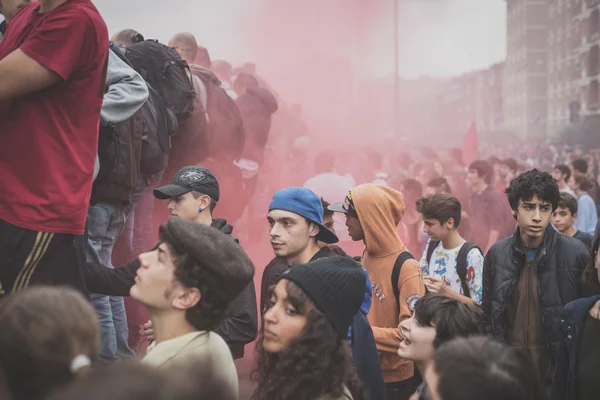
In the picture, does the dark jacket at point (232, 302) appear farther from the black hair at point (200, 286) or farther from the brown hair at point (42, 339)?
the brown hair at point (42, 339)

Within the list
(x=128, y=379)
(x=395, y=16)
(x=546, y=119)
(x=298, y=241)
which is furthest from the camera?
(x=546, y=119)

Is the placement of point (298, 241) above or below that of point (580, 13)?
below

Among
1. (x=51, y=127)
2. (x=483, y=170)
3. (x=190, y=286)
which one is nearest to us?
(x=190, y=286)

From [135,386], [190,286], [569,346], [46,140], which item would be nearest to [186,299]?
[190,286]

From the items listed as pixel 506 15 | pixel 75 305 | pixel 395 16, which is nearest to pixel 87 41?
pixel 75 305

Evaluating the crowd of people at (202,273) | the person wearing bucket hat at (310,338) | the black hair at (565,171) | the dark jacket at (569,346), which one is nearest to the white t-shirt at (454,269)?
the crowd of people at (202,273)

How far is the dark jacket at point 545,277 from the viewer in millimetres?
4379

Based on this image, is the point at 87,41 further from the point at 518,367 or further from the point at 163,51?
the point at 163,51

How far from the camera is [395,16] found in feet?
34.2

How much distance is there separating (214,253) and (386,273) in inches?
66.9

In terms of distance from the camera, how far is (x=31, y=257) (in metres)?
2.88

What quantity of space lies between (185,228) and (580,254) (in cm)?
252

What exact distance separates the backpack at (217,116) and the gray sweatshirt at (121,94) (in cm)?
204

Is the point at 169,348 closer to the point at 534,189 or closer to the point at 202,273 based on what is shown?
the point at 202,273
